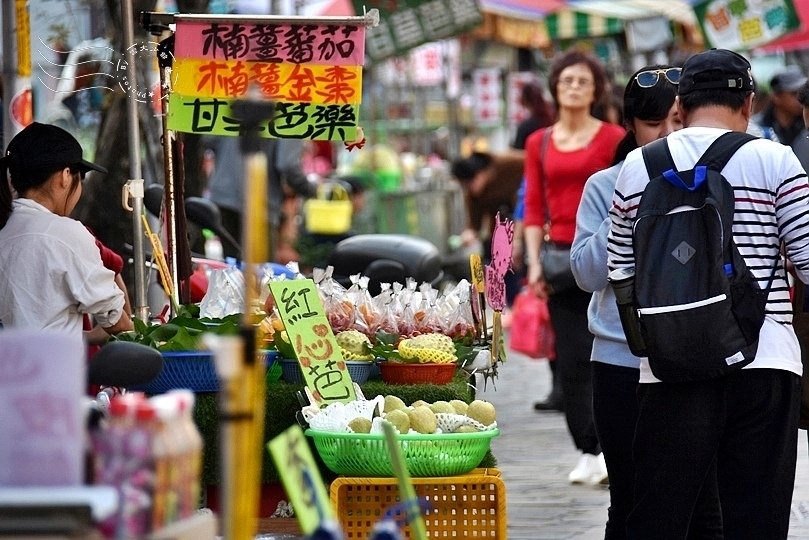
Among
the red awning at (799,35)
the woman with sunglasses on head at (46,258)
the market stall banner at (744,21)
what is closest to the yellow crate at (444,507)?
the woman with sunglasses on head at (46,258)

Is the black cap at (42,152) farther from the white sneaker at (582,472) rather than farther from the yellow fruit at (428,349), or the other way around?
Result: the white sneaker at (582,472)

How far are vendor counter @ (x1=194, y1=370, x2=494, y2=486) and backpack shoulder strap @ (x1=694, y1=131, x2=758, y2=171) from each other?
1.36m

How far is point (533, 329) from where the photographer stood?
31.8 feet

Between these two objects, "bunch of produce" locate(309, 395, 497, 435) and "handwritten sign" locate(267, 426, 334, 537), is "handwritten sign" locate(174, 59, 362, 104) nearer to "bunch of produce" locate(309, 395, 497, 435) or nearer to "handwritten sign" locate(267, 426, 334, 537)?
"bunch of produce" locate(309, 395, 497, 435)

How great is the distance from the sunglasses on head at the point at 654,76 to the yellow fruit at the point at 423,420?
4.71 feet

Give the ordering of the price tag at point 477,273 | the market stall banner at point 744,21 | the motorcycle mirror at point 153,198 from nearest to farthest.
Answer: the price tag at point 477,273 < the motorcycle mirror at point 153,198 < the market stall banner at point 744,21

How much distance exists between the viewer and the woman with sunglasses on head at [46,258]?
4.72 metres

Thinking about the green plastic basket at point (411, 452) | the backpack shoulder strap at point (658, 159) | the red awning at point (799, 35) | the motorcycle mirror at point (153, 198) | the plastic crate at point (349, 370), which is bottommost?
the green plastic basket at point (411, 452)

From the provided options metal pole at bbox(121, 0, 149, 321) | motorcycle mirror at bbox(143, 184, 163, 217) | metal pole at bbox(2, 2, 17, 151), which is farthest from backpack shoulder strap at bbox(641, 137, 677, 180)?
metal pole at bbox(2, 2, 17, 151)

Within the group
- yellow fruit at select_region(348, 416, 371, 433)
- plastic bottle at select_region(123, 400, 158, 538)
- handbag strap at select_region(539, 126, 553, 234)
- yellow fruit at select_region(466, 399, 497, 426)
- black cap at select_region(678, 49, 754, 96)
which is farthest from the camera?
handbag strap at select_region(539, 126, 553, 234)

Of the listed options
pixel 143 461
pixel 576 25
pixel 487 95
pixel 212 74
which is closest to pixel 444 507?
pixel 212 74

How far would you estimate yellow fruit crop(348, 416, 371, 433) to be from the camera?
4535 mm

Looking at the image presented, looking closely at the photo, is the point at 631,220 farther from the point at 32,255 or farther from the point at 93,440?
the point at 93,440

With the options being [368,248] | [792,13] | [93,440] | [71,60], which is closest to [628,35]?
[792,13]
